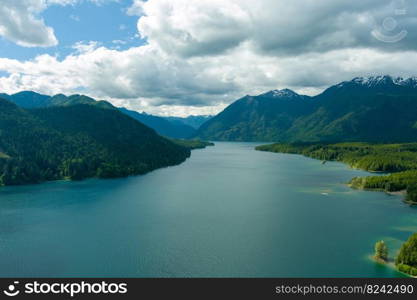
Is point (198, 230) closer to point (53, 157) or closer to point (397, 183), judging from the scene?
point (397, 183)

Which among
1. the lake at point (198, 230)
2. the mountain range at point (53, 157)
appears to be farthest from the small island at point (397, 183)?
the mountain range at point (53, 157)

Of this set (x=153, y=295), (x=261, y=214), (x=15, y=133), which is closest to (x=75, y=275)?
(x=153, y=295)

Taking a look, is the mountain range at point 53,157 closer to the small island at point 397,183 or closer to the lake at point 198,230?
the lake at point 198,230

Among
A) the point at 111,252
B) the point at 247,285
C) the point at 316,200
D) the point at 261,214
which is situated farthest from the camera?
the point at 316,200

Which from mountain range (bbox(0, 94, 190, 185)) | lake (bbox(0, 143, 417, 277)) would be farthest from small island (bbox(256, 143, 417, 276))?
mountain range (bbox(0, 94, 190, 185))

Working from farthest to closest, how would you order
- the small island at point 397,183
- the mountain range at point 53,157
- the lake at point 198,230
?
the mountain range at point 53,157, the lake at point 198,230, the small island at point 397,183

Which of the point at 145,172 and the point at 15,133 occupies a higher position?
the point at 15,133

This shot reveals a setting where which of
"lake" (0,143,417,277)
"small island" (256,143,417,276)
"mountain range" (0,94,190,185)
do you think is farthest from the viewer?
"mountain range" (0,94,190,185)

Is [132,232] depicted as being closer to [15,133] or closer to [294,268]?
[294,268]

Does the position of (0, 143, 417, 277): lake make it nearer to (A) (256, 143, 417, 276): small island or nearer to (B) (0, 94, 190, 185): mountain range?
(A) (256, 143, 417, 276): small island
